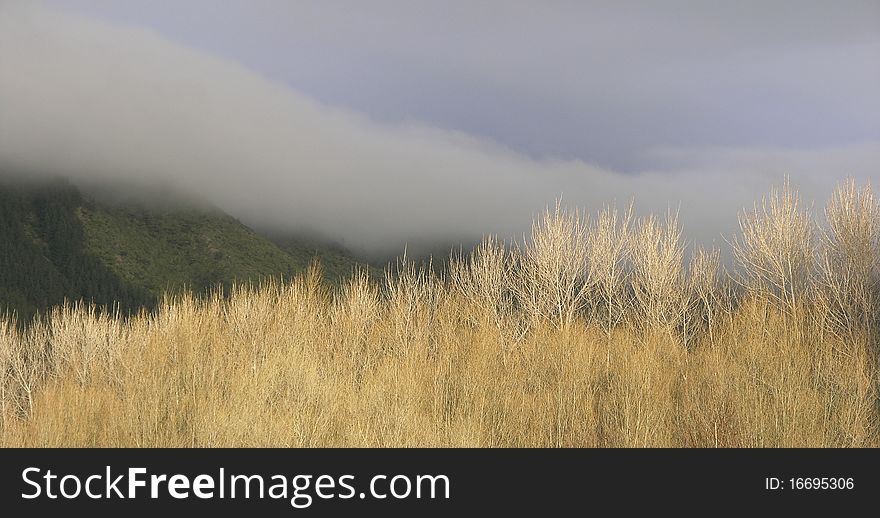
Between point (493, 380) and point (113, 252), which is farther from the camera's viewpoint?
point (113, 252)

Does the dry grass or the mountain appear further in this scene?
the mountain

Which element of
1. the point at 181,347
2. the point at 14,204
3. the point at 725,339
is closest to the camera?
the point at 181,347

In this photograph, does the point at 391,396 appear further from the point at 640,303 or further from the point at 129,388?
the point at 640,303

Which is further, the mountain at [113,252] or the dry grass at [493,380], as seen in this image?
the mountain at [113,252]

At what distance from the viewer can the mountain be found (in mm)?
108562

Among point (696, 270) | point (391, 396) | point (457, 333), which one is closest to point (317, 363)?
point (391, 396)

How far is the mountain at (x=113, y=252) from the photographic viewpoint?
109 metres

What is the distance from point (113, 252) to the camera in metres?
119

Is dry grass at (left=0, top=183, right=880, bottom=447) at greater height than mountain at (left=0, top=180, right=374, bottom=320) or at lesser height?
lesser

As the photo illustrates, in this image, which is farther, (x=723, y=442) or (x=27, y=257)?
(x=27, y=257)

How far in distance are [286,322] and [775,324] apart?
12379mm

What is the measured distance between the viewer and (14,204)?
5379 inches

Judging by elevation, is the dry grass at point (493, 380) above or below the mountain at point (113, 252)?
below

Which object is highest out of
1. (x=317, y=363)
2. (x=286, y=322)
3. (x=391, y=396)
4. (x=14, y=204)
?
(x=14, y=204)
